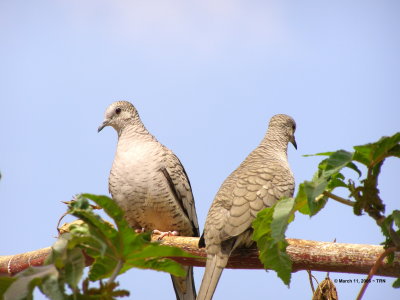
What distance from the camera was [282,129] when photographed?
7.14 metres

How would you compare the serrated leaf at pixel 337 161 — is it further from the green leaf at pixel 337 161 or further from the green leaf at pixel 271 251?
the green leaf at pixel 271 251

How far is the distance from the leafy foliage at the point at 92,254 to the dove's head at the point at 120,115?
5.37 m

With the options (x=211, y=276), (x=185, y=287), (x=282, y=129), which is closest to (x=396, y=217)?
(x=211, y=276)

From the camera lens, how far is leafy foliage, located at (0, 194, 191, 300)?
1.68 metres

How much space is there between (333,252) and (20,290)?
297 centimetres

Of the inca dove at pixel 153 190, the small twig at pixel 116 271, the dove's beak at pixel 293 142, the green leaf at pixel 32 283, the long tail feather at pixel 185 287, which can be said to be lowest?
the green leaf at pixel 32 283

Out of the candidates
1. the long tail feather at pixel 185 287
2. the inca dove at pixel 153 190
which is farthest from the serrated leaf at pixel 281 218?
the long tail feather at pixel 185 287

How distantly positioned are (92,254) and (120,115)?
17.9ft

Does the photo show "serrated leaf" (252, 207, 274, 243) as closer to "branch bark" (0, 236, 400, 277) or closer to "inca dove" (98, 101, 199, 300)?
"branch bark" (0, 236, 400, 277)

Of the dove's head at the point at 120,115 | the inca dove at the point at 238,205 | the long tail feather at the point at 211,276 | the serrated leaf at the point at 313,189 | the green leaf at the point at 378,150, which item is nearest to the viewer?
the serrated leaf at the point at 313,189

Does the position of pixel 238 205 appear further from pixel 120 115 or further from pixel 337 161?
pixel 337 161

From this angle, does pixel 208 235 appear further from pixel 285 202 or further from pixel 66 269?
pixel 66 269

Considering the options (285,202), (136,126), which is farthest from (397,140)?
(136,126)

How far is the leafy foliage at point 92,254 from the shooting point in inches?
66.3
